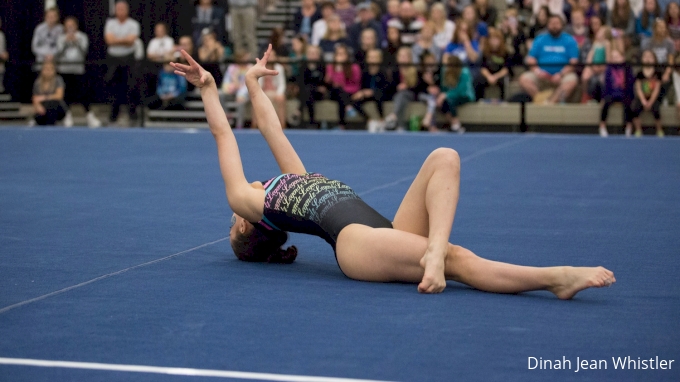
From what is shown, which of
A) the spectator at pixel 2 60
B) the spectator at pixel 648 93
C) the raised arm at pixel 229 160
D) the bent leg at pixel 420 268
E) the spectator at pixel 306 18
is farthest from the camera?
the spectator at pixel 306 18

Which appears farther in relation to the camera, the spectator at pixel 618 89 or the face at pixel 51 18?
the face at pixel 51 18

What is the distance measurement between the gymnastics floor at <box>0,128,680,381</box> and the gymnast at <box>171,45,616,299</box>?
87mm

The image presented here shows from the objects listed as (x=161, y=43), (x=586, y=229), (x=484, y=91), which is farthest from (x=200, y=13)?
(x=586, y=229)

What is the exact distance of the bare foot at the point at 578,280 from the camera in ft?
11.5

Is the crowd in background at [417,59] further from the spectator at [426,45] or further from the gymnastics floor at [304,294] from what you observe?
the gymnastics floor at [304,294]

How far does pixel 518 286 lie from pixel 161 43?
39.2ft

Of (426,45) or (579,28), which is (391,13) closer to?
(426,45)

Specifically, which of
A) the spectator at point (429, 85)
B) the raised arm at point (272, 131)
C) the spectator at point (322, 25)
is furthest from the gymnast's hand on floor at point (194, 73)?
the spectator at point (322, 25)

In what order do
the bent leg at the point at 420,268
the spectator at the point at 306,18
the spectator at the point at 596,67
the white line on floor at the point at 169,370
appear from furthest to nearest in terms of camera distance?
the spectator at the point at 306,18, the spectator at the point at 596,67, the bent leg at the point at 420,268, the white line on floor at the point at 169,370

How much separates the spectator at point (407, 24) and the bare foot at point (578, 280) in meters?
10.9

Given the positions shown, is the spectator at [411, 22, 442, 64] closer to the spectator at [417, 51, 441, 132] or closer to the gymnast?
the spectator at [417, 51, 441, 132]

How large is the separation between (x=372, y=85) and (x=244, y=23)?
10.7ft

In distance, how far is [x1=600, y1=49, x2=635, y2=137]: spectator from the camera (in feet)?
41.1

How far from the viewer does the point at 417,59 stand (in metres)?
13.8
